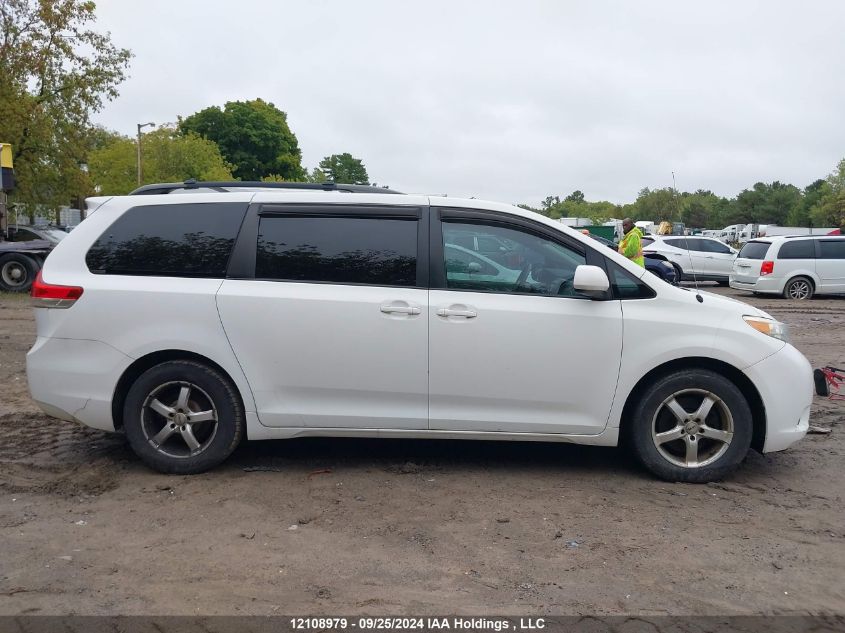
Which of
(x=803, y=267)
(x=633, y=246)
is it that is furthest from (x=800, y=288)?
(x=633, y=246)

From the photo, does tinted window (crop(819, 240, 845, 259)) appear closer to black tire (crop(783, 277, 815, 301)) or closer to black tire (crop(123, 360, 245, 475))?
black tire (crop(783, 277, 815, 301))

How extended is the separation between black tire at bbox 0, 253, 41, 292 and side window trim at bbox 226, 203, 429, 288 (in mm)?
14311

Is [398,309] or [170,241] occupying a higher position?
[170,241]

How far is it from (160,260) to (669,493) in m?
3.53

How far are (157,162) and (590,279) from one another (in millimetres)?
45629

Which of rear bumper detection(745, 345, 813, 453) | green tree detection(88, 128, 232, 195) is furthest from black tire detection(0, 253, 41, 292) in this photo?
green tree detection(88, 128, 232, 195)

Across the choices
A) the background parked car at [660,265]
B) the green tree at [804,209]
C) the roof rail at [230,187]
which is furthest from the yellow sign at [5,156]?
the green tree at [804,209]

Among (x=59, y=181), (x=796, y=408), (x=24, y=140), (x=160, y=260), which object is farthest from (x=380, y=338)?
(x=59, y=181)

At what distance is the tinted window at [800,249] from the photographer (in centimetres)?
1794

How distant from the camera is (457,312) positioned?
15.6 ft

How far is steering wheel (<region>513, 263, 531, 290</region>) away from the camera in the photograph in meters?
4.86

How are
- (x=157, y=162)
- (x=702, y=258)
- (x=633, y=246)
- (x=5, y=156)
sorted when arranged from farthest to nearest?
(x=157, y=162) → (x=702, y=258) → (x=5, y=156) → (x=633, y=246)

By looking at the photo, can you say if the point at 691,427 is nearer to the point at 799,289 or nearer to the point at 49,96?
the point at 799,289

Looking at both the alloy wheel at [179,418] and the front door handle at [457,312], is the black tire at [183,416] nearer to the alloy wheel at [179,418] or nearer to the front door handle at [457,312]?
the alloy wheel at [179,418]
